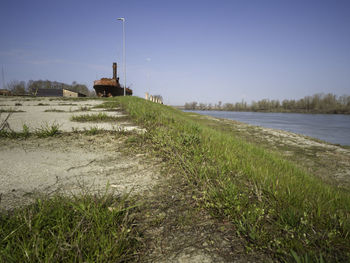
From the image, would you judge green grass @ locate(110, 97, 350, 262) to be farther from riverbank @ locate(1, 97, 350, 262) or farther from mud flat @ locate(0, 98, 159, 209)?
mud flat @ locate(0, 98, 159, 209)

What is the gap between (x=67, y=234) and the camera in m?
1.07

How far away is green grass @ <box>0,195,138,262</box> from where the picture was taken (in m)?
0.93

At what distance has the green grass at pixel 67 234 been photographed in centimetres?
93

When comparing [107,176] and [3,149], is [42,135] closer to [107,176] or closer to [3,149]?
[3,149]

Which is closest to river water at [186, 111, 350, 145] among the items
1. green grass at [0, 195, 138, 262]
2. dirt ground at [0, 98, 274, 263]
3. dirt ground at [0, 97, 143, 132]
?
dirt ground at [0, 97, 143, 132]

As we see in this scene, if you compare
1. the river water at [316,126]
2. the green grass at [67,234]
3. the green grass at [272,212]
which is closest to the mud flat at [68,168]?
the green grass at [67,234]

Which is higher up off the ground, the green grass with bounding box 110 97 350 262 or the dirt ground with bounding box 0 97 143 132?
the dirt ground with bounding box 0 97 143 132

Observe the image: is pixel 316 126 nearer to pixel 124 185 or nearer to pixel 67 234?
pixel 124 185

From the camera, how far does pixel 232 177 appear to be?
1.92 metres

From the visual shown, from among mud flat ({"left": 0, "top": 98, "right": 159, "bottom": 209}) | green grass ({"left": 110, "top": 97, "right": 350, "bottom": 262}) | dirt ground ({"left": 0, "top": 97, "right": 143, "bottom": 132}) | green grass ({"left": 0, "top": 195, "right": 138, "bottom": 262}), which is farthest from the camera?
dirt ground ({"left": 0, "top": 97, "right": 143, "bottom": 132})

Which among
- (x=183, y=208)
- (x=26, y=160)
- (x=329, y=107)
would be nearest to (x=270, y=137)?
(x=183, y=208)

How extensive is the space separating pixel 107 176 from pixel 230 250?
137 centimetres

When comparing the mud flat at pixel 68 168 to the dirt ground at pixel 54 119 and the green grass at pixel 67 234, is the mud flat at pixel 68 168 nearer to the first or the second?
the green grass at pixel 67 234

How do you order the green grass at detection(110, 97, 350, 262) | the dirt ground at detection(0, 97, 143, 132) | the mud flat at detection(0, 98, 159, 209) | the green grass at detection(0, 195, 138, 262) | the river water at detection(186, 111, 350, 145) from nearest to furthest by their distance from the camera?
the green grass at detection(0, 195, 138, 262) < the green grass at detection(110, 97, 350, 262) < the mud flat at detection(0, 98, 159, 209) < the dirt ground at detection(0, 97, 143, 132) < the river water at detection(186, 111, 350, 145)
